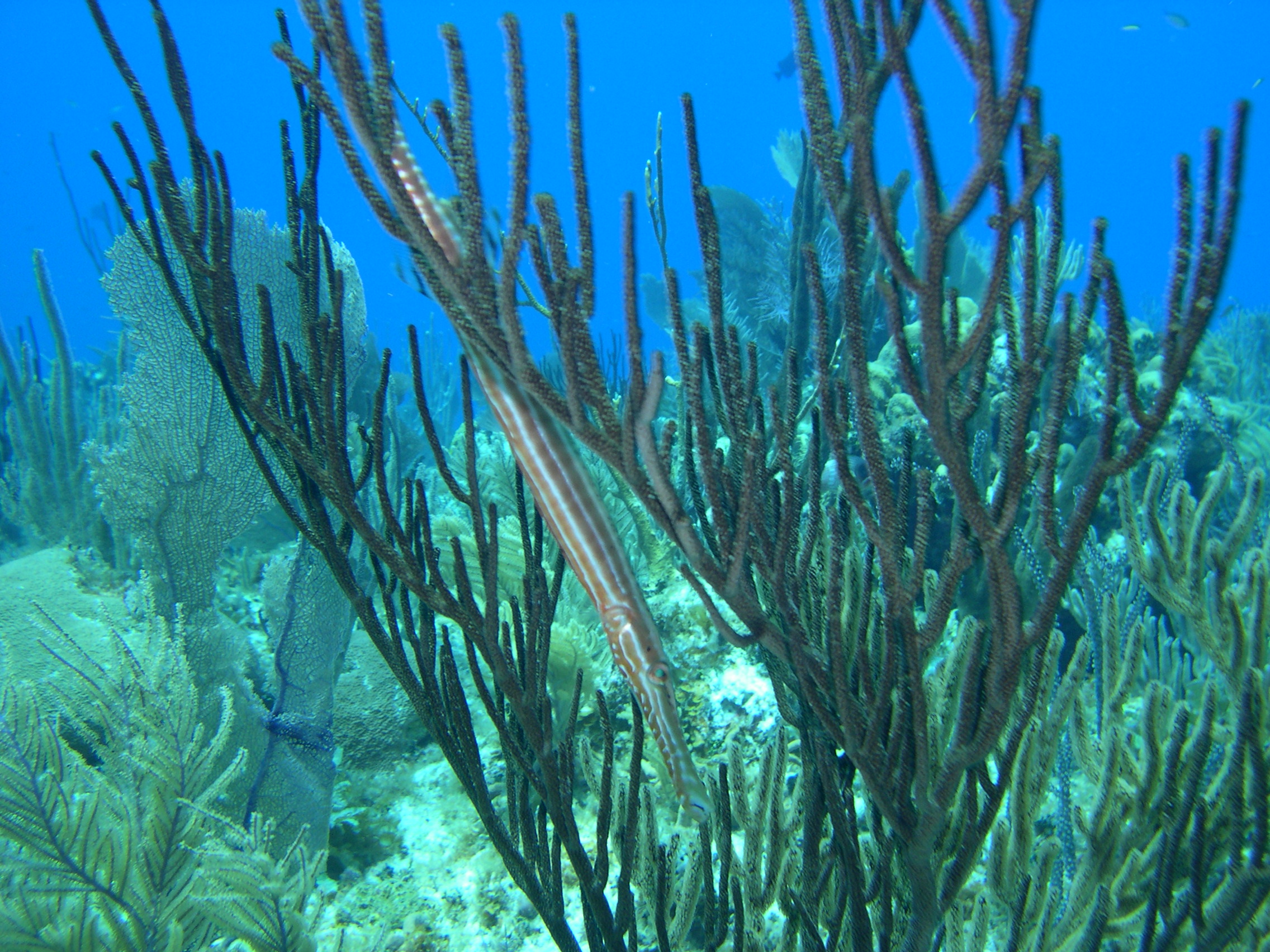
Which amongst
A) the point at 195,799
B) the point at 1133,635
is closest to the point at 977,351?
the point at 1133,635

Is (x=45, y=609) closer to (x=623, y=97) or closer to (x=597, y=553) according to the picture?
(x=597, y=553)

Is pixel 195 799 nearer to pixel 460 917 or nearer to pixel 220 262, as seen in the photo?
pixel 460 917

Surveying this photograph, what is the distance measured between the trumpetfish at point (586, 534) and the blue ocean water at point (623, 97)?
90600 mm

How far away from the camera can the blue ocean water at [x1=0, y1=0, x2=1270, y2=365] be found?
314 ft

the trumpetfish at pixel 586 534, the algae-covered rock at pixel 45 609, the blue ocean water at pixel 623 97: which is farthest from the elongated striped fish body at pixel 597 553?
the blue ocean water at pixel 623 97

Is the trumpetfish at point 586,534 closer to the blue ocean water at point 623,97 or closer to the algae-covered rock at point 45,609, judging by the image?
the algae-covered rock at point 45,609

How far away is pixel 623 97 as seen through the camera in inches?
4628

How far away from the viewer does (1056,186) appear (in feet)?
3.99

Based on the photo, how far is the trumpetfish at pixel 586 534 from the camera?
182 centimetres

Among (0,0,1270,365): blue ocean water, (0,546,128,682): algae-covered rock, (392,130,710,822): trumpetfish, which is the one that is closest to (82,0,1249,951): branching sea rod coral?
(392,130,710,822): trumpetfish

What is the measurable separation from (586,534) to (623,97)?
134m

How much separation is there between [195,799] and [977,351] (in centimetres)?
359

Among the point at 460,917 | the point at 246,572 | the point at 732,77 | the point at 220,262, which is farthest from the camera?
the point at 732,77

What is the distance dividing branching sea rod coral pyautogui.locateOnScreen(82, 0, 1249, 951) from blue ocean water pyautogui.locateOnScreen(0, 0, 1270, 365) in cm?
9044
